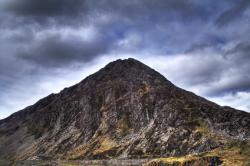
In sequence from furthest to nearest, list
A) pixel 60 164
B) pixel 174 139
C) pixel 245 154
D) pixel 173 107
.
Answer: pixel 173 107 < pixel 60 164 < pixel 174 139 < pixel 245 154

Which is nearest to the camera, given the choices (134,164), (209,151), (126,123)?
(209,151)

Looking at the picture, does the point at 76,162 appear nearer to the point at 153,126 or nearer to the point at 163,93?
the point at 153,126

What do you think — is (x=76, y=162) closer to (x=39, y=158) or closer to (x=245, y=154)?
(x=39, y=158)

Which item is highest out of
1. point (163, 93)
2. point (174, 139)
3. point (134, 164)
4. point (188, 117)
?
point (163, 93)

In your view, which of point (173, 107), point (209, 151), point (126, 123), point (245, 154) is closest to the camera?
point (245, 154)

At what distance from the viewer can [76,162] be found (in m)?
164

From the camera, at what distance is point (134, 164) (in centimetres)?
13962

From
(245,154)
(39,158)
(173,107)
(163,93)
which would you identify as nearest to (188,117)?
(173,107)

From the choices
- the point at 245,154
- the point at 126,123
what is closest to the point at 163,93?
the point at 126,123

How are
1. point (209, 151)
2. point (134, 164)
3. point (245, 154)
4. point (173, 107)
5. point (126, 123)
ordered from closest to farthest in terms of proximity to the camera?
point (245, 154) → point (209, 151) → point (134, 164) → point (173, 107) → point (126, 123)

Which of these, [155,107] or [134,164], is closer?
[134,164]

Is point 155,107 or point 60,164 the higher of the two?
point 155,107

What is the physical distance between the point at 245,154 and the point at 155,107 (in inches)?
3051

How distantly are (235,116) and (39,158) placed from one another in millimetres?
100440
